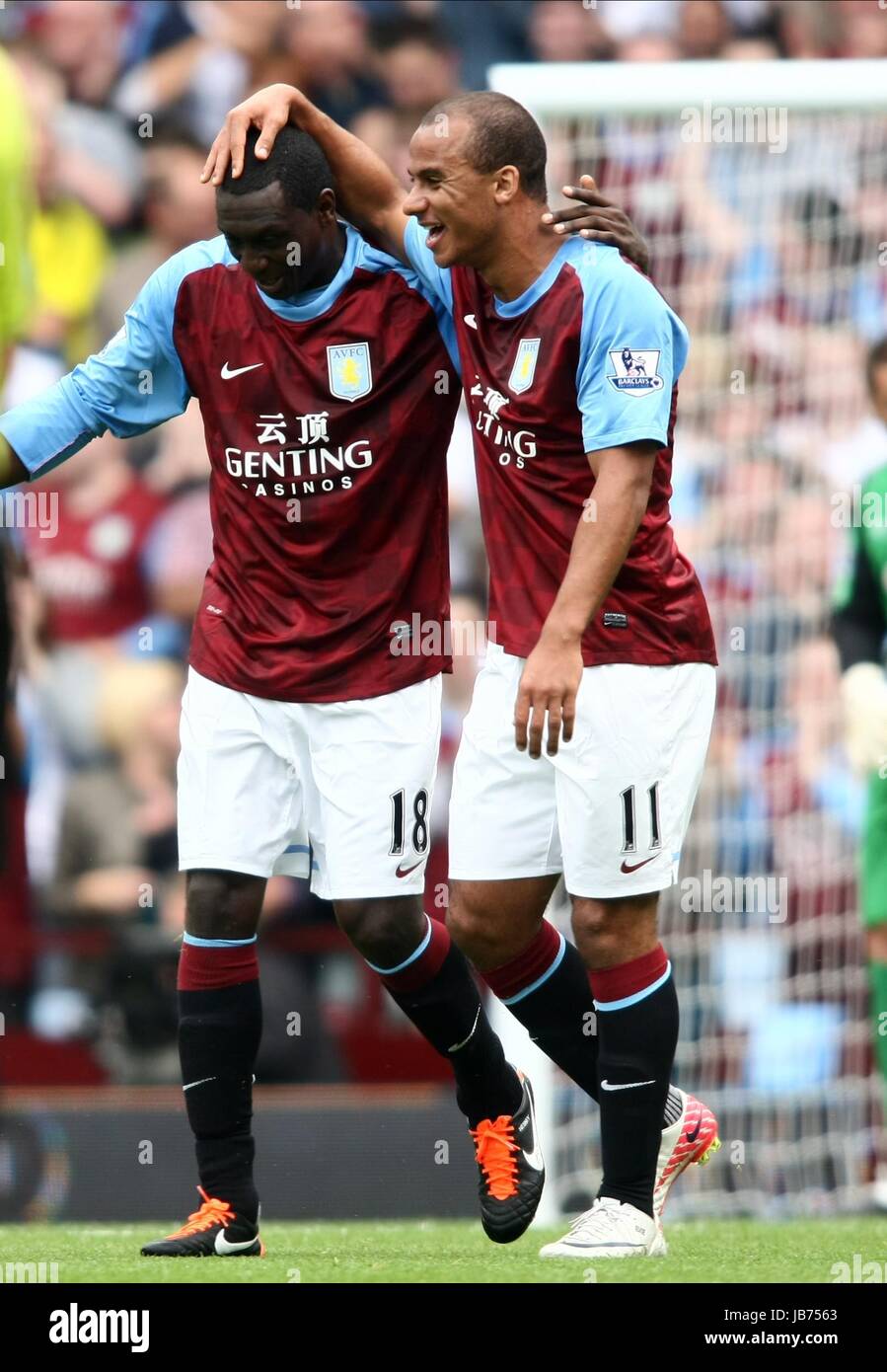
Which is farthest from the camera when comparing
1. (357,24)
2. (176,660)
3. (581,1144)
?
(357,24)

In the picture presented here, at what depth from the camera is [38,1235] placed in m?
5.47

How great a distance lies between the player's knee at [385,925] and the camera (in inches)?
189

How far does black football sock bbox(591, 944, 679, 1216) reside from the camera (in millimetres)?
4449

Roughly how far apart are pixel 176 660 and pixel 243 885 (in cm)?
367

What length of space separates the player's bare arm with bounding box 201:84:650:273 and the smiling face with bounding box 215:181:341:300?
8cm

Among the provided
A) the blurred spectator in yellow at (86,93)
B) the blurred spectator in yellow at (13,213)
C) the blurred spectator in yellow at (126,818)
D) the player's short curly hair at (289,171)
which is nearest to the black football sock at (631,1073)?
the player's short curly hair at (289,171)

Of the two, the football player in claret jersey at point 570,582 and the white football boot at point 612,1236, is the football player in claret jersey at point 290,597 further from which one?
the white football boot at point 612,1236

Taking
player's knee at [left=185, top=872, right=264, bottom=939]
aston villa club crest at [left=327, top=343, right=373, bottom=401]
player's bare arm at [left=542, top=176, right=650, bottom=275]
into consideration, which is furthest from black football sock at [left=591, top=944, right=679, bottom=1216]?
player's bare arm at [left=542, top=176, right=650, bottom=275]

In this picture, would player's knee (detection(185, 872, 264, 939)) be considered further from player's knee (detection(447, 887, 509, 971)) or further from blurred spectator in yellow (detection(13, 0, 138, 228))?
blurred spectator in yellow (detection(13, 0, 138, 228))

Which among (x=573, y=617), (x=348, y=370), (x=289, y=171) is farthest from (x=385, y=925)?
(x=289, y=171)

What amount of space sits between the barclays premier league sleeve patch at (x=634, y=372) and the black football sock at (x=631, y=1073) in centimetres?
114

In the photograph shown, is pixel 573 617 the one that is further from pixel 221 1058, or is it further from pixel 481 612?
pixel 481 612
